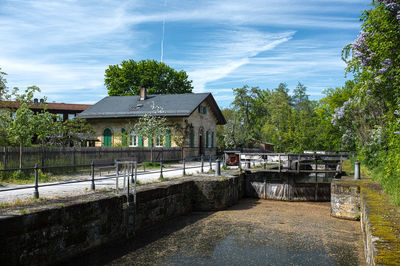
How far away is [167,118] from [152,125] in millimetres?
3051

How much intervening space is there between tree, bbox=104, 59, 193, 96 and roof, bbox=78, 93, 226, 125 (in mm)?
10947

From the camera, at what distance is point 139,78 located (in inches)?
1864

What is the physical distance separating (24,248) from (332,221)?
9.82 meters

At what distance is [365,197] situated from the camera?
31.9 feet

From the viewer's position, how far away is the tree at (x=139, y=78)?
46.9 m

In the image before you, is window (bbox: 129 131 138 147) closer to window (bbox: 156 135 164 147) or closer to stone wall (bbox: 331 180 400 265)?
window (bbox: 156 135 164 147)

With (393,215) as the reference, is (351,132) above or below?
above

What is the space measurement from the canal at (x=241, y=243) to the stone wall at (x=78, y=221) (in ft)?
1.05

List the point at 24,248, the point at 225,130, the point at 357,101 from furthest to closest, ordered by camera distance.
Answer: the point at 225,130 < the point at 357,101 < the point at 24,248

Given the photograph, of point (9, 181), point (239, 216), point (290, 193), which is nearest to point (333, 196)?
point (239, 216)

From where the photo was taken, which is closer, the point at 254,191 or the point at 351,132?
the point at 254,191

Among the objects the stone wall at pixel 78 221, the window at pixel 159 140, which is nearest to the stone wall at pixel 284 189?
the stone wall at pixel 78 221

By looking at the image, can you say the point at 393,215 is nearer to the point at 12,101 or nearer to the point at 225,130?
the point at 12,101

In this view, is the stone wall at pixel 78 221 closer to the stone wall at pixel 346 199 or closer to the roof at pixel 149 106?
the stone wall at pixel 346 199
